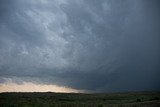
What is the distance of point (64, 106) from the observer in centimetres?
5522

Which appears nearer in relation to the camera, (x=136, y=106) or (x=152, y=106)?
(x=152, y=106)

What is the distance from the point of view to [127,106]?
50375mm

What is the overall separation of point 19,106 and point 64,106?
11.8 metres

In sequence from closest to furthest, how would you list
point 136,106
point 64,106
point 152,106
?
point 152,106 → point 136,106 → point 64,106

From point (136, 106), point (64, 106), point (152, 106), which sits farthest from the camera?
point (64, 106)

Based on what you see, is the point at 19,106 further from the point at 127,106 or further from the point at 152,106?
the point at 152,106

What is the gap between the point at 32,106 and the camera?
156ft

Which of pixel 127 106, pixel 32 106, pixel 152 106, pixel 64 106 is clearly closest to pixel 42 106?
pixel 32 106

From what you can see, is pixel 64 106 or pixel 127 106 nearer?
pixel 127 106

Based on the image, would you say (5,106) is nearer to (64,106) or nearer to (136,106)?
(64,106)

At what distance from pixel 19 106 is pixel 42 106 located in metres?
4.80

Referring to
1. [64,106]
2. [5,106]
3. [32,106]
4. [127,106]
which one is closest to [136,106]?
[127,106]

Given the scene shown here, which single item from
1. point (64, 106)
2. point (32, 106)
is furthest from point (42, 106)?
point (64, 106)

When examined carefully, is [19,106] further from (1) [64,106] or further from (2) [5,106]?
(1) [64,106]
